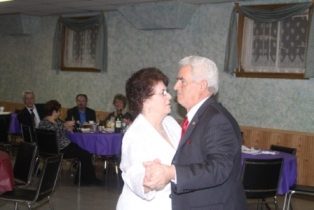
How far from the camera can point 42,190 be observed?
15.8 ft

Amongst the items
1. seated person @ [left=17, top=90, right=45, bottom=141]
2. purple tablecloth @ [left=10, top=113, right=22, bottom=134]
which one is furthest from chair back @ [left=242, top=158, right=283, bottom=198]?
purple tablecloth @ [left=10, top=113, right=22, bottom=134]

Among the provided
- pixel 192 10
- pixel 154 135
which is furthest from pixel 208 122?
pixel 192 10

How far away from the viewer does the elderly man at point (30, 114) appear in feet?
27.9

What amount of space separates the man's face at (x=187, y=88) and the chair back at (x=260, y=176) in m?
2.99

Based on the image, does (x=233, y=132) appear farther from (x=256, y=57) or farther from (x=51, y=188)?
(x=256, y=57)

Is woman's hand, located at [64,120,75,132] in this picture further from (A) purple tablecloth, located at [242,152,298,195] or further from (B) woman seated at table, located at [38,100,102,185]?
(A) purple tablecloth, located at [242,152,298,195]

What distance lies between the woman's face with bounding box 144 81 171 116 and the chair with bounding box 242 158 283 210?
283cm

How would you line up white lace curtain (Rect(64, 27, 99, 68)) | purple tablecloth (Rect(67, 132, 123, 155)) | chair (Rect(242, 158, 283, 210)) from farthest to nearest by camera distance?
1. white lace curtain (Rect(64, 27, 99, 68))
2. purple tablecloth (Rect(67, 132, 123, 155))
3. chair (Rect(242, 158, 283, 210))

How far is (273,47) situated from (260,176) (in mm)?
3415

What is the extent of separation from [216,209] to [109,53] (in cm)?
861

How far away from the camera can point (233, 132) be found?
222cm

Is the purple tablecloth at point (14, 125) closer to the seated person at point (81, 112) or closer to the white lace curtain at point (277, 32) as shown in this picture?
the seated person at point (81, 112)

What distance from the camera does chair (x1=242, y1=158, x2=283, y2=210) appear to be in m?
5.27

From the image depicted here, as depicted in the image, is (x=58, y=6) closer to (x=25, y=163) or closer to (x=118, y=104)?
(x=118, y=104)
